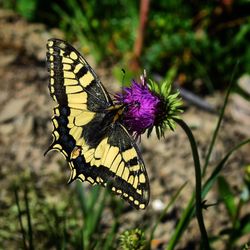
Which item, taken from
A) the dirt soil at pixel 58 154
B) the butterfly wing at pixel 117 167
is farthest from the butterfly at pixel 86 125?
the dirt soil at pixel 58 154

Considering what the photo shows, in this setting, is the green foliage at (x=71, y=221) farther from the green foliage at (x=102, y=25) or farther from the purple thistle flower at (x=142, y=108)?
the green foliage at (x=102, y=25)

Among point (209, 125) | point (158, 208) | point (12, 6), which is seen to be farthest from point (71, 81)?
point (12, 6)

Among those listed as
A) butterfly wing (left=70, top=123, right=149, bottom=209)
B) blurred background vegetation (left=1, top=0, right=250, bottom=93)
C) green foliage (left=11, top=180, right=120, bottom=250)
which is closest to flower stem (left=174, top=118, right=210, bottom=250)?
butterfly wing (left=70, top=123, right=149, bottom=209)

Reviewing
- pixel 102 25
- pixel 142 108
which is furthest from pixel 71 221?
pixel 102 25

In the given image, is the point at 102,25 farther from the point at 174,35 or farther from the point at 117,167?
the point at 117,167

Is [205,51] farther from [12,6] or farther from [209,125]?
[12,6]
